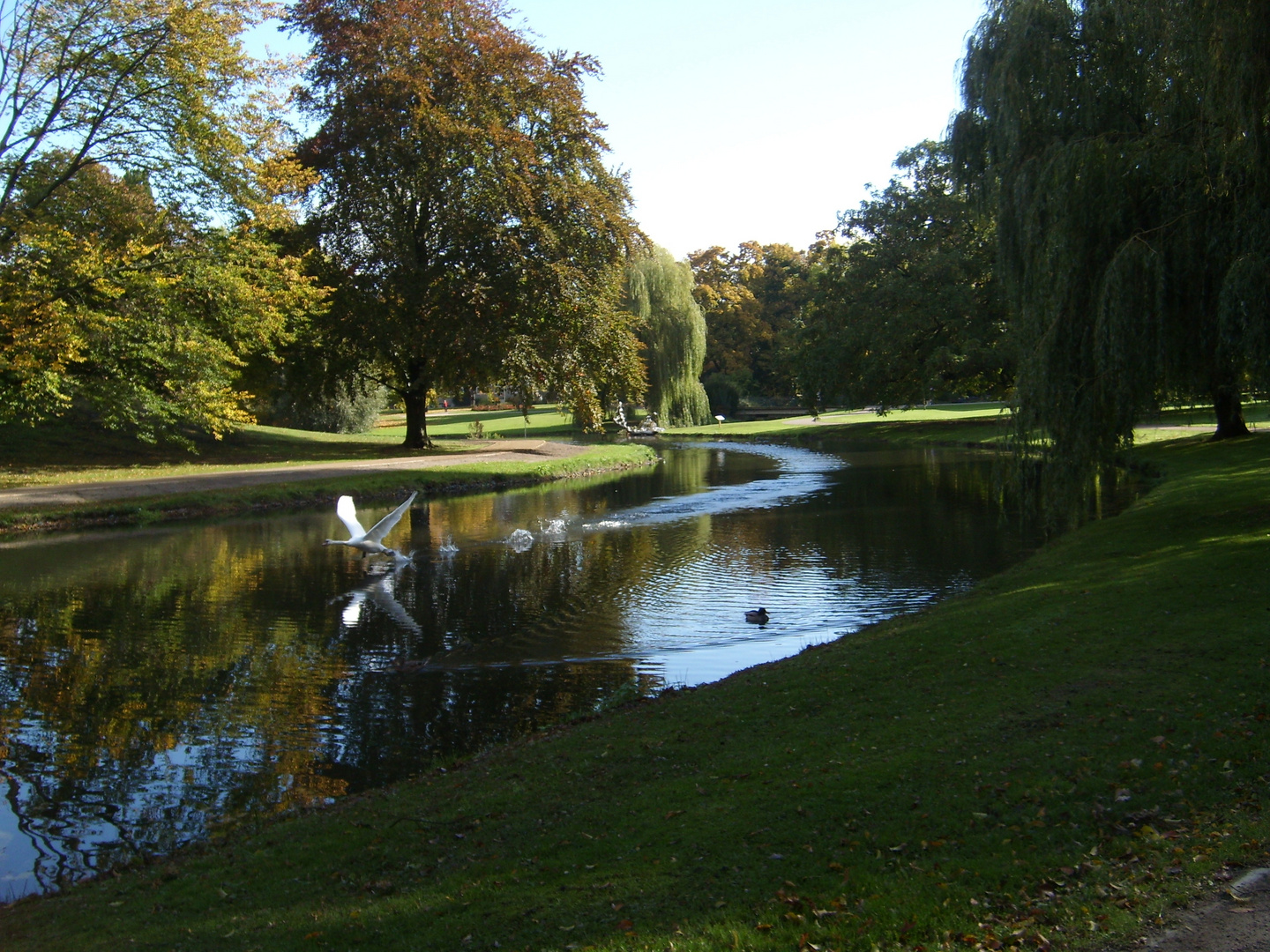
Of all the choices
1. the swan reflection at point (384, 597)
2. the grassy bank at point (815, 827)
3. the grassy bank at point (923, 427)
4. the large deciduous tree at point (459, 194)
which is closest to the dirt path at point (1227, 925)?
the grassy bank at point (815, 827)

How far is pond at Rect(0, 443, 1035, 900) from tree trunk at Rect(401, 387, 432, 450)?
55.4ft

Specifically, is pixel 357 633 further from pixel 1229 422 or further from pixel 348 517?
pixel 1229 422

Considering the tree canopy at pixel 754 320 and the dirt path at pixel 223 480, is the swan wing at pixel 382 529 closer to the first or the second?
the dirt path at pixel 223 480

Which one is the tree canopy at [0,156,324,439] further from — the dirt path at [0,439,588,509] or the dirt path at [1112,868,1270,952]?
the dirt path at [1112,868,1270,952]

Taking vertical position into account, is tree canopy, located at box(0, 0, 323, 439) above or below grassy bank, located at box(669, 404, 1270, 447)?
above

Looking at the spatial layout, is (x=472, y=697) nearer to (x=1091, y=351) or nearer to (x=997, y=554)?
(x=1091, y=351)

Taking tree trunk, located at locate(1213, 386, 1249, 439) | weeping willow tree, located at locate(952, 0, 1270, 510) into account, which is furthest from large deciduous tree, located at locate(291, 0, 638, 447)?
weeping willow tree, located at locate(952, 0, 1270, 510)

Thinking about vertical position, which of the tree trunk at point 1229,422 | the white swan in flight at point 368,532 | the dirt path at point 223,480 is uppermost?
the tree trunk at point 1229,422

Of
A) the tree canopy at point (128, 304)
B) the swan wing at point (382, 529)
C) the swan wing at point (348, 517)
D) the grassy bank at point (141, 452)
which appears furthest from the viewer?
the grassy bank at point (141, 452)

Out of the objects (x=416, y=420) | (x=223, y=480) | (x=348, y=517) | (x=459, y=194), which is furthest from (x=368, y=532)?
(x=416, y=420)

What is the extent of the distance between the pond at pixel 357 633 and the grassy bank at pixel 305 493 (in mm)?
1332

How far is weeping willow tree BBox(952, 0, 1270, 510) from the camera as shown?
1070 cm

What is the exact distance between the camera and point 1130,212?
12.5 m

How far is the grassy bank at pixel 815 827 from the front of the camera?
4.32 meters
